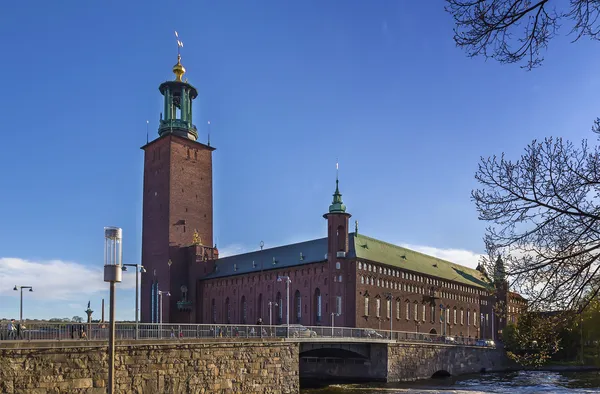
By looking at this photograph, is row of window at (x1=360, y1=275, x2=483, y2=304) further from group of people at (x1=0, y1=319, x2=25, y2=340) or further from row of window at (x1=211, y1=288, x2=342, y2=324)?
group of people at (x1=0, y1=319, x2=25, y2=340)

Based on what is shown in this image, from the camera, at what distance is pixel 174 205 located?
3885 inches

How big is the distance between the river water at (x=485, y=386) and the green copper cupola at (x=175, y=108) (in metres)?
60.6

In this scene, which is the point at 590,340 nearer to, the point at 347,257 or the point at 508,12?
the point at 347,257

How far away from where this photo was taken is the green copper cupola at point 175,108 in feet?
341

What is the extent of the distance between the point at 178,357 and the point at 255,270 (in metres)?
60.3

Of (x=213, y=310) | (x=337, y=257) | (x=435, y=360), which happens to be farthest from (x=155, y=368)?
(x=213, y=310)

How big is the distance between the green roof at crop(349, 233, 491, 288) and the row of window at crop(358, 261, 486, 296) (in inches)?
30.6

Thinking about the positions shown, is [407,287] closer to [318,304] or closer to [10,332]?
[318,304]

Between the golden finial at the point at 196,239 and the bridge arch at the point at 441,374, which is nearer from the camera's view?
the bridge arch at the point at 441,374

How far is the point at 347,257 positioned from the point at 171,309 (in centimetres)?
3261

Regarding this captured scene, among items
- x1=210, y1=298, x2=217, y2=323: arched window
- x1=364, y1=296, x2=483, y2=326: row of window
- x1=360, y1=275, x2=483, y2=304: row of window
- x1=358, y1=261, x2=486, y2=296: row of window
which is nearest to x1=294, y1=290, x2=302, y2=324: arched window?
x1=364, y1=296, x2=483, y2=326: row of window

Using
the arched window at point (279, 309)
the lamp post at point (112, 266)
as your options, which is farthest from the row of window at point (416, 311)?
the lamp post at point (112, 266)

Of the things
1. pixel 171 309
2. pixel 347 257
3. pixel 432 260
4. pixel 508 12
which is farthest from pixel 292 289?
pixel 508 12

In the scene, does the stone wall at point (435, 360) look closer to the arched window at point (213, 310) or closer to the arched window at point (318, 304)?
the arched window at point (318, 304)
